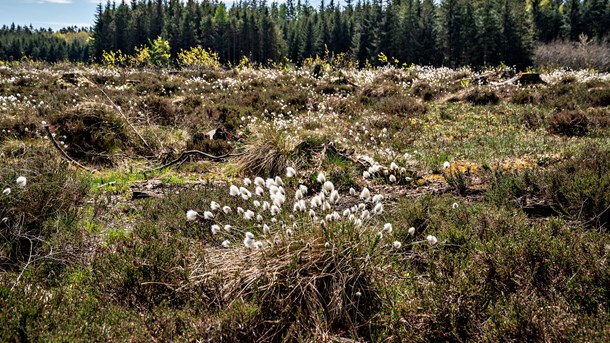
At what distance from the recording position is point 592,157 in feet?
16.4

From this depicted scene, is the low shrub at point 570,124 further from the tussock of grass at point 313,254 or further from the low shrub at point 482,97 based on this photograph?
the low shrub at point 482,97

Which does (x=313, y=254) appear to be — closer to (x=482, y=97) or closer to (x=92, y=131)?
(x=92, y=131)

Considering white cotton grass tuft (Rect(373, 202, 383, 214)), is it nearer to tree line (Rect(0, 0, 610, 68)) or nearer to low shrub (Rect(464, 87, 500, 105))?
low shrub (Rect(464, 87, 500, 105))

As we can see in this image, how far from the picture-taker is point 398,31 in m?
60.8

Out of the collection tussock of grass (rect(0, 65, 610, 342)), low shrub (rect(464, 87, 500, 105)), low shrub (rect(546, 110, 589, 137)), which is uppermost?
low shrub (rect(464, 87, 500, 105))

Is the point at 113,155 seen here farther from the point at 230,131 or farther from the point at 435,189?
the point at 435,189

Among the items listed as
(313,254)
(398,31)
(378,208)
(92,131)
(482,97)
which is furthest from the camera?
(398,31)

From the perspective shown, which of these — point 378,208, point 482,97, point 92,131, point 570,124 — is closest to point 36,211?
point 378,208

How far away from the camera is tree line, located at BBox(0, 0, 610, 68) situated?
49.6 m

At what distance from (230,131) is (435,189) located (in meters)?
5.97

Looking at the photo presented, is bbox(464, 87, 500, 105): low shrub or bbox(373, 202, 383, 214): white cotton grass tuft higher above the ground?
bbox(464, 87, 500, 105): low shrub

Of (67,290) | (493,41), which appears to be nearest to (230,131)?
(67,290)

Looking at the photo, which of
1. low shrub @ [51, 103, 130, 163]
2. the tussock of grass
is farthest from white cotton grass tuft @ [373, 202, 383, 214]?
low shrub @ [51, 103, 130, 163]

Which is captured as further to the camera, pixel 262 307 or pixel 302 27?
pixel 302 27
